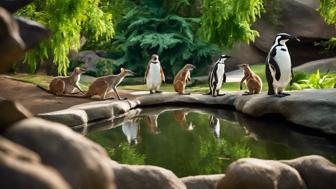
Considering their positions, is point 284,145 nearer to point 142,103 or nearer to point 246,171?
point 246,171

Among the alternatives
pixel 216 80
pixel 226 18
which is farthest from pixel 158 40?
pixel 226 18


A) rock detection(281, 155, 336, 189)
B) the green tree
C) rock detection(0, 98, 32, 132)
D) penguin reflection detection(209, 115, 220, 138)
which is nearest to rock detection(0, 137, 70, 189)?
rock detection(0, 98, 32, 132)

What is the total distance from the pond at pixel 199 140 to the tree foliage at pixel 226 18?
6.45 ft

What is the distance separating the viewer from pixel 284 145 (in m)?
8.14

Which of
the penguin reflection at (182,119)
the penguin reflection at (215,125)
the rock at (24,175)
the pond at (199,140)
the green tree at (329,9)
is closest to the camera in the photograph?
the rock at (24,175)

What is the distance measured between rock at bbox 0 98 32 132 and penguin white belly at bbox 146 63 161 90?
11944 mm

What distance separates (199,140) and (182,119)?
267cm

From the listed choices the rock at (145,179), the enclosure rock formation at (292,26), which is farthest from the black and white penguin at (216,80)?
the rock at (145,179)

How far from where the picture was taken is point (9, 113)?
7.30ft

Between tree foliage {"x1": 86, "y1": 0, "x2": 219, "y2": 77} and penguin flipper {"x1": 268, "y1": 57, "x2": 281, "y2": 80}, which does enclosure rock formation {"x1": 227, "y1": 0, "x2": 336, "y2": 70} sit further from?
penguin flipper {"x1": 268, "y1": 57, "x2": 281, "y2": 80}

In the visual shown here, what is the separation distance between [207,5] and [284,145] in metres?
4.72

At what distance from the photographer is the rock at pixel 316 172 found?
16.2 ft

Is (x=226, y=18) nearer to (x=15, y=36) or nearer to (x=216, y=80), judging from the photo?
(x=216, y=80)

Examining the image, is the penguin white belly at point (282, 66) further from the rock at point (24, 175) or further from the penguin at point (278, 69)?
the rock at point (24, 175)
